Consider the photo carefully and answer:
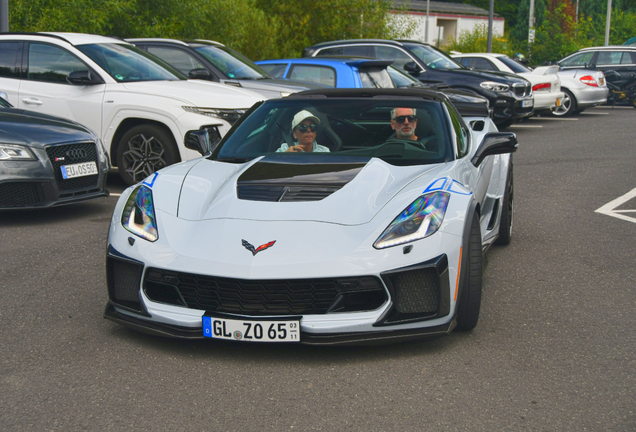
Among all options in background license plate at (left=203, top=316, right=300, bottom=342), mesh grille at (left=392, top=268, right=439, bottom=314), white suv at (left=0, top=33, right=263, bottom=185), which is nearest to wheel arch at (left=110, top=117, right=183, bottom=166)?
white suv at (left=0, top=33, right=263, bottom=185)

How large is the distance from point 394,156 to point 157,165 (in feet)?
15.2

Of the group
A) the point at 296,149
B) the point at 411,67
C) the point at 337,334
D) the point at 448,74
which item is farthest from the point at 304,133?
the point at 448,74

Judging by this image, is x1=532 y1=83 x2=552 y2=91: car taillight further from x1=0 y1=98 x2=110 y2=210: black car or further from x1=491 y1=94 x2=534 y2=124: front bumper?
x1=0 y1=98 x2=110 y2=210: black car

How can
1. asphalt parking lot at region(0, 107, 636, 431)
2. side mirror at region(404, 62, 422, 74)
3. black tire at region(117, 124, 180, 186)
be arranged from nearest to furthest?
1. asphalt parking lot at region(0, 107, 636, 431)
2. black tire at region(117, 124, 180, 186)
3. side mirror at region(404, 62, 422, 74)

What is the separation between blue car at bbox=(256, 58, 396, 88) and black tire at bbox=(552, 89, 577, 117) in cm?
958

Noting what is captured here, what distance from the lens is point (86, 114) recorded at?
30.4ft

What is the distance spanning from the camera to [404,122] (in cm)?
523

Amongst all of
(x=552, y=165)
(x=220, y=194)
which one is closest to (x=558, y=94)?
(x=552, y=165)

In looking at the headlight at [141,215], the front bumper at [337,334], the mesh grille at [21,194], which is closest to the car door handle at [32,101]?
the mesh grille at [21,194]

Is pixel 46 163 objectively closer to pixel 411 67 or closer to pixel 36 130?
pixel 36 130

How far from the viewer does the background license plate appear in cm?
374

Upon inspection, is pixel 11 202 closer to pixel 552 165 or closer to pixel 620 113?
pixel 552 165

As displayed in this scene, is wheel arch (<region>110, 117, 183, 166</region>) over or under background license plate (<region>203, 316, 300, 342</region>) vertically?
over

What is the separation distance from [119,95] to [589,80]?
15.0m
